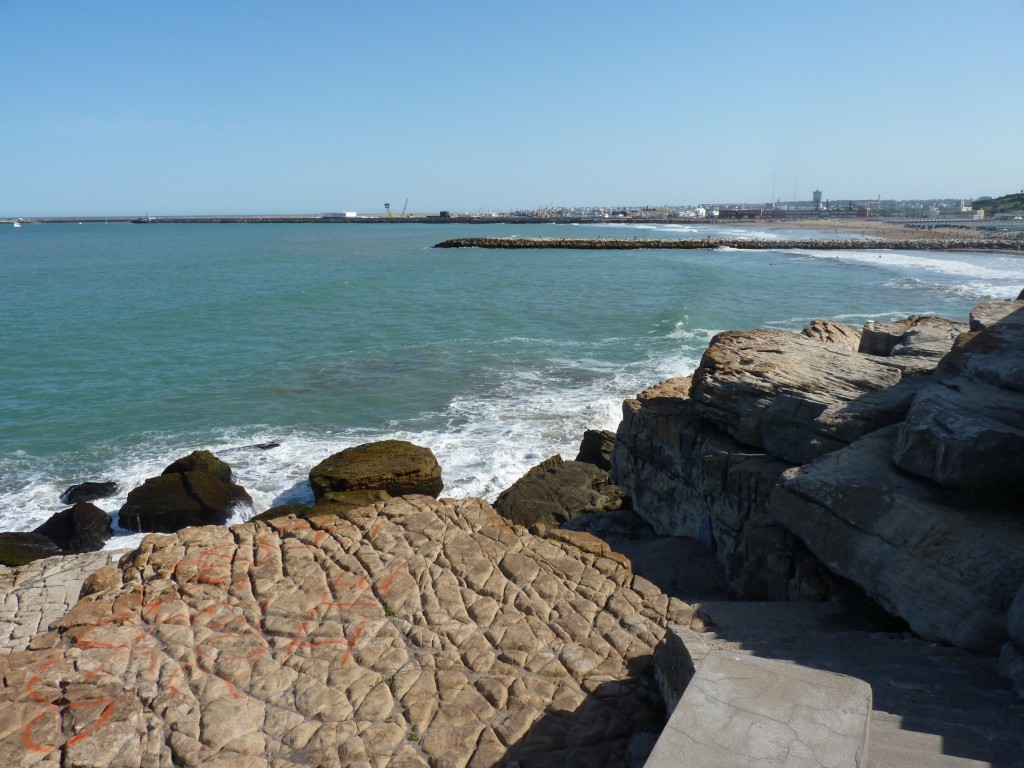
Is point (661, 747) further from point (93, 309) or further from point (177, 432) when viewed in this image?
point (93, 309)

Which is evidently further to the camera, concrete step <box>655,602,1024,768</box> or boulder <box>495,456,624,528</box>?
boulder <box>495,456,624,528</box>

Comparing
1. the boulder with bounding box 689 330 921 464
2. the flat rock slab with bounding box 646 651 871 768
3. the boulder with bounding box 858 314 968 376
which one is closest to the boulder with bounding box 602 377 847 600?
the boulder with bounding box 689 330 921 464

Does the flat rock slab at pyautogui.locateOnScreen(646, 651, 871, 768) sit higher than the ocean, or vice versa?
the flat rock slab at pyautogui.locateOnScreen(646, 651, 871, 768)

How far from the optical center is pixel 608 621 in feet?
21.9

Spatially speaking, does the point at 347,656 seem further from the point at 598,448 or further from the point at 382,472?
the point at 598,448

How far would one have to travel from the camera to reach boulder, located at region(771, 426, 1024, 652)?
219 inches

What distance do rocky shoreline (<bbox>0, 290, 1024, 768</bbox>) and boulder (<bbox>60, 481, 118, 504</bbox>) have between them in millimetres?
3790

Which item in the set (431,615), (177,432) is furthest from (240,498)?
(431,615)

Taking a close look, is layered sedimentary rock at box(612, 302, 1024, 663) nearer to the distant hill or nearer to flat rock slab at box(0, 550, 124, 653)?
flat rock slab at box(0, 550, 124, 653)

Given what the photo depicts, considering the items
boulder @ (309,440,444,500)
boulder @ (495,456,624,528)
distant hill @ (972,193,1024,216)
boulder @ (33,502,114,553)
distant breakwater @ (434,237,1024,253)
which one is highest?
distant hill @ (972,193,1024,216)

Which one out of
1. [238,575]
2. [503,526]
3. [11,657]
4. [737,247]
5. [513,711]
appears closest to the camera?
[513,711]

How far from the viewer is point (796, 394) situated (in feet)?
29.1

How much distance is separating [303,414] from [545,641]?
13.8 metres

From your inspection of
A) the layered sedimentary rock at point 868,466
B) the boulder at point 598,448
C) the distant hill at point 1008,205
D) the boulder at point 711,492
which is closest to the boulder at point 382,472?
the boulder at point 598,448
